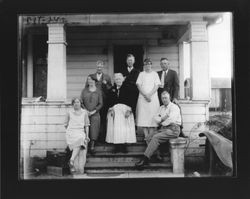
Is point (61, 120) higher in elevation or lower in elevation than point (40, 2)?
lower

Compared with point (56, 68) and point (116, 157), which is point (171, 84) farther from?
point (56, 68)

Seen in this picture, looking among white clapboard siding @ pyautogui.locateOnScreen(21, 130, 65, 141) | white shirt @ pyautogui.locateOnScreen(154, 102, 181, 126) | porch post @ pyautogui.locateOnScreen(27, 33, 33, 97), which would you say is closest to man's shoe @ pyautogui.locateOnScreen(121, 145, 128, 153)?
white shirt @ pyautogui.locateOnScreen(154, 102, 181, 126)

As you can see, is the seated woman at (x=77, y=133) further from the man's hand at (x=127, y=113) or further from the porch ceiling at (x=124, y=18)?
the porch ceiling at (x=124, y=18)

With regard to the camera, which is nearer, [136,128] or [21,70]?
[21,70]

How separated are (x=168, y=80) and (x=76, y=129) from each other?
1.57 metres

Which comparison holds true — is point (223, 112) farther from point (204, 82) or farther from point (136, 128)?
point (136, 128)

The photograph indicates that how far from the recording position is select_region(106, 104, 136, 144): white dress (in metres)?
7.28

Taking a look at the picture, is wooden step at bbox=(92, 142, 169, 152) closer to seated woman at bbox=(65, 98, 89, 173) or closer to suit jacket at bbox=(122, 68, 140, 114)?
seated woman at bbox=(65, 98, 89, 173)

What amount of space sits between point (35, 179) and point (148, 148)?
1690 millimetres

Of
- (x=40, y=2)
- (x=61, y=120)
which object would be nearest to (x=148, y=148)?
(x=61, y=120)

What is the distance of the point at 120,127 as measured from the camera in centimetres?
730

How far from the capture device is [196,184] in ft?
22.5

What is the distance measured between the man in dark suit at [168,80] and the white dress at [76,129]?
1203 millimetres

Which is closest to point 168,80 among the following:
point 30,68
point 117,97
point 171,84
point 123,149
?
point 171,84
